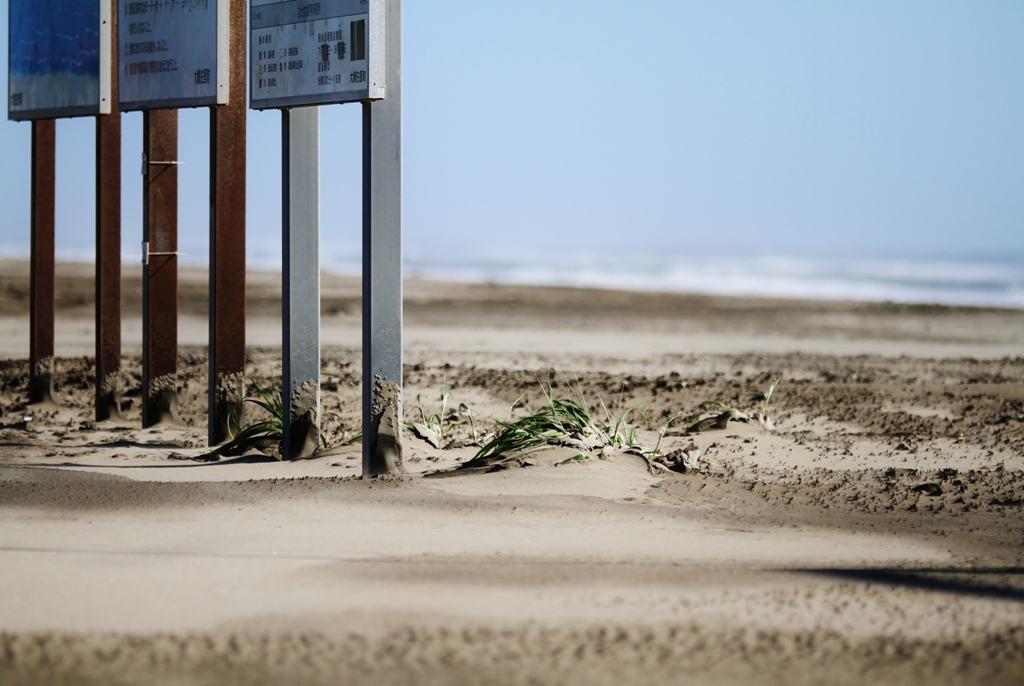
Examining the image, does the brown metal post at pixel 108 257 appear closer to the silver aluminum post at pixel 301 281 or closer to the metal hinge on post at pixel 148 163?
the metal hinge on post at pixel 148 163

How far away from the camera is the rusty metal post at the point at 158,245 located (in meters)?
8.50

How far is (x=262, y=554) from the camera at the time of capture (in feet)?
15.6

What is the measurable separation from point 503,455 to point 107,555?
2.57 metres

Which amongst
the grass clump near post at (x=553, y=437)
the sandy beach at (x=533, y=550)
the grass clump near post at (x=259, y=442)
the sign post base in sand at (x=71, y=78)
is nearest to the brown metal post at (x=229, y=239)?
the grass clump near post at (x=259, y=442)

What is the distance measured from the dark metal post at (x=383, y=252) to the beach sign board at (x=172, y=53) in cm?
179

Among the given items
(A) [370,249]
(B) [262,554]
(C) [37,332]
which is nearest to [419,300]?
(C) [37,332]

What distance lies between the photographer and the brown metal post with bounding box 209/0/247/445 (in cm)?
781

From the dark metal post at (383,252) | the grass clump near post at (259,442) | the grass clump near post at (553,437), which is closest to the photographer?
the dark metal post at (383,252)

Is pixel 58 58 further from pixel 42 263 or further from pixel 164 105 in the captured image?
pixel 164 105

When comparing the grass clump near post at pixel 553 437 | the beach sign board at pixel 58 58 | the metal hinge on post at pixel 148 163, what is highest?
the beach sign board at pixel 58 58

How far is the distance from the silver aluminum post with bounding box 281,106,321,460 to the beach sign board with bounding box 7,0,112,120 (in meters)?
2.80

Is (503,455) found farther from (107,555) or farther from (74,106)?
(74,106)

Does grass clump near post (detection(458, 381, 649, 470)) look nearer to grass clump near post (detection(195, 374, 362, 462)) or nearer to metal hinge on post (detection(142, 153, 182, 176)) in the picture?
grass clump near post (detection(195, 374, 362, 462))

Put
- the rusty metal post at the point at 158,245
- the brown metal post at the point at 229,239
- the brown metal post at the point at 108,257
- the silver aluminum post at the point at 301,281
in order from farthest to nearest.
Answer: the brown metal post at the point at 108,257
the rusty metal post at the point at 158,245
the brown metal post at the point at 229,239
the silver aluminum post at the point at 301,281
